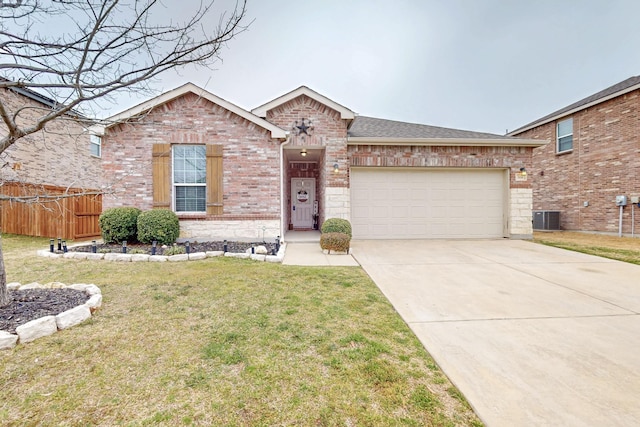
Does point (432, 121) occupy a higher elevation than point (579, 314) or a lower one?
higher

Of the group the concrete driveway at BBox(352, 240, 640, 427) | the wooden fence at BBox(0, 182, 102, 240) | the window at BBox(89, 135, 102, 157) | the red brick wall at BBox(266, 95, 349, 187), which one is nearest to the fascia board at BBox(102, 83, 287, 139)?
the red brick wall at BBox(266, 95, 349, 187)

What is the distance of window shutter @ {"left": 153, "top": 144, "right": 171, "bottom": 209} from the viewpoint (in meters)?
7.84

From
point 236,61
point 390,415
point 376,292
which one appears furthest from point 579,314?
point 236,61

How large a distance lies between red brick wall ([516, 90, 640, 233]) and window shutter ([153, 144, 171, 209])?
16130 mm

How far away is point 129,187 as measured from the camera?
7859mm

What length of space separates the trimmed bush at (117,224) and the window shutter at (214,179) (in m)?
1.98

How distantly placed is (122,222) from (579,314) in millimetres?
9286

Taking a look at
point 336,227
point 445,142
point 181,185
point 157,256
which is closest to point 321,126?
point 336,227

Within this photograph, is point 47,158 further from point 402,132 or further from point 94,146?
point 402,132

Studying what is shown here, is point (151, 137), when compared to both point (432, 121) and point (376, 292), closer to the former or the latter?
point (376, 292)

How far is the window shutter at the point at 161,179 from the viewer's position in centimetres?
784

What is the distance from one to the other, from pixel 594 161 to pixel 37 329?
55.4ft

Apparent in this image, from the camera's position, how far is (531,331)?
2881 mm

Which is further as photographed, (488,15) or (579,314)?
(488,15)
